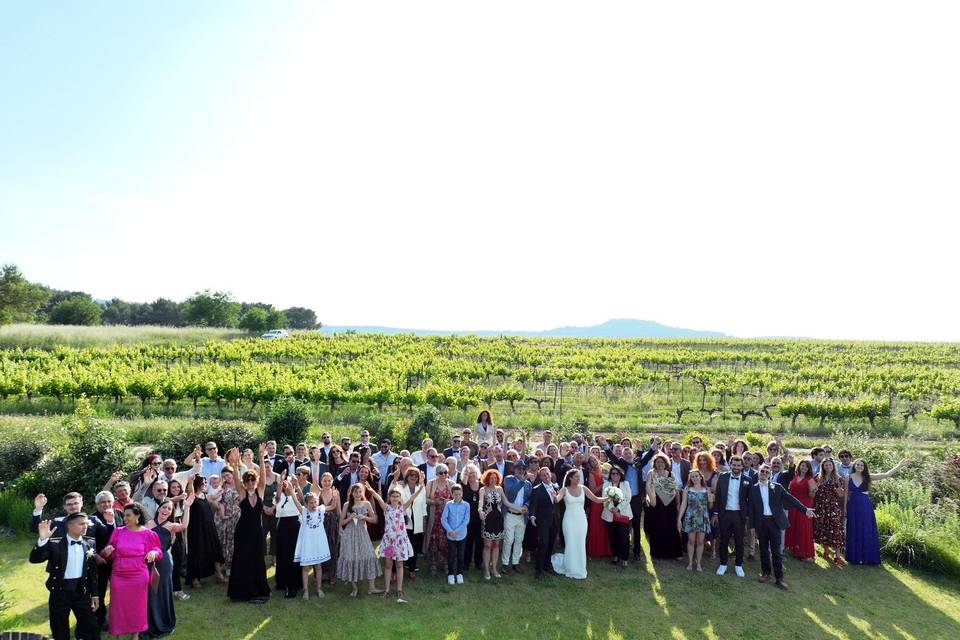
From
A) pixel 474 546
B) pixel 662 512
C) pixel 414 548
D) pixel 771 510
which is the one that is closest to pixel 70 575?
pixel 414 548

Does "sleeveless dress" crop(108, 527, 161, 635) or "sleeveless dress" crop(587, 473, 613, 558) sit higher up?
"sleeveless dress" crop(108, 527, 161, 635)

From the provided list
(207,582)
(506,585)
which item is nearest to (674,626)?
(506,585)

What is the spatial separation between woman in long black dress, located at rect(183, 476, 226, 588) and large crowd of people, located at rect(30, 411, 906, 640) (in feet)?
0.05

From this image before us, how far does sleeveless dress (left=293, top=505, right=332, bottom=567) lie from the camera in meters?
7.06

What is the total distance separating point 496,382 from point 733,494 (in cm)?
2196

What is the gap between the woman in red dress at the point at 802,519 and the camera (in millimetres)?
8484

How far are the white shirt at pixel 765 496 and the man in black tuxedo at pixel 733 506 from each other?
19 centimetres

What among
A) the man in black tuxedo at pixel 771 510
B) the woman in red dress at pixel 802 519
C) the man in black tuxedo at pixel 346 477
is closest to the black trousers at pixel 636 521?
the man in black tuxedo at pixel 771 510

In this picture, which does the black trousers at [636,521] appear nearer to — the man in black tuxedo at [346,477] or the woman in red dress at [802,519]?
the woman in red dress at [802,519]

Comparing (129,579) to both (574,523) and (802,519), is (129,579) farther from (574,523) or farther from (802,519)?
(802,519)

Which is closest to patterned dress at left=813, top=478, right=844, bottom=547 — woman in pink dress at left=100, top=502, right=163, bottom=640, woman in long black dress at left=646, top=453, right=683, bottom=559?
woman in long black dress at left=646, top=453, right=683, bottom=559

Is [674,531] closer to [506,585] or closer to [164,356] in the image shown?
→ [506,585]

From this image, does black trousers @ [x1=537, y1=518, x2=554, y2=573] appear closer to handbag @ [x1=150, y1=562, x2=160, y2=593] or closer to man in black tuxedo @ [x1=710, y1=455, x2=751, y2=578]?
man in black tuxedo @ [x1=710, y1=455, x2=751, y2=578]

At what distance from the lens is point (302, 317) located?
107m
